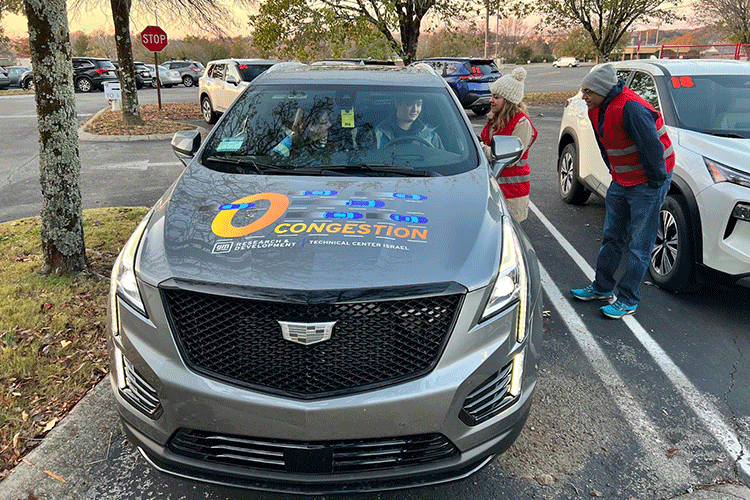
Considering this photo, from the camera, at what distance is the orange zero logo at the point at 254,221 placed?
7.91ft

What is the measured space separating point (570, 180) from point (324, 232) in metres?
5.63

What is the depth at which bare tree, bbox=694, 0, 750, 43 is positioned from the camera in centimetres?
2338

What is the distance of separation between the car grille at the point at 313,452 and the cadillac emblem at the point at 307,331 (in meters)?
0.37

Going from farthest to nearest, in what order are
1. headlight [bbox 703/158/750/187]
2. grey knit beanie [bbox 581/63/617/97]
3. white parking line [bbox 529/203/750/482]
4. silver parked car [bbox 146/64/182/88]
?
silver parked car [bbox 146/64/182/88] → headlight [bbox 703/158/750/187] → grey knit beanie [bbox 581/63/617/97] → white parking line [bbox 529/203/750/482]

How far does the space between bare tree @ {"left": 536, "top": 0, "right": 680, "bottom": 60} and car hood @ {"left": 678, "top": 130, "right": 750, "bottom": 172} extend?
1743 cm

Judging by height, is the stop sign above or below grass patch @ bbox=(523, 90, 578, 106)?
above

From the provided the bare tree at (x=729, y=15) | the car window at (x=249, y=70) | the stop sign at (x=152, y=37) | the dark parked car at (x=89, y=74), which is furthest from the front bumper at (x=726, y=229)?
the dark parked car at (x=89, y=74)

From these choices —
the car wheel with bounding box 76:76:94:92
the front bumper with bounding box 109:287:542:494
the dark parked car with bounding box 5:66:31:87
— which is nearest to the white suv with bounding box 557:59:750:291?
the front bumper with bounding box 109:287:542:494

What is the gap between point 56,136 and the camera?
4.23 metres

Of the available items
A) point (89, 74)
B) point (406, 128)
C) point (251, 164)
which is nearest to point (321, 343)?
point (251, 164)

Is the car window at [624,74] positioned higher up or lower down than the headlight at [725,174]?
higher up

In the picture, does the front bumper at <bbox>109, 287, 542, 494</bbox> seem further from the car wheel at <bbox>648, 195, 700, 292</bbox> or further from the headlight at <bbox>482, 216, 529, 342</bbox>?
the car wheel at <bbox>648, 195, 700, 292</bbox>

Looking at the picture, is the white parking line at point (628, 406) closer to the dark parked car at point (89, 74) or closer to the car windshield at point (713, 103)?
the car windshield at point (713, 103)

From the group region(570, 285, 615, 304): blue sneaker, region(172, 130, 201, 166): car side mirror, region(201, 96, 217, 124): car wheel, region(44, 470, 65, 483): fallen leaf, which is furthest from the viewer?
region(201, 96, 217, 124): car wheel
